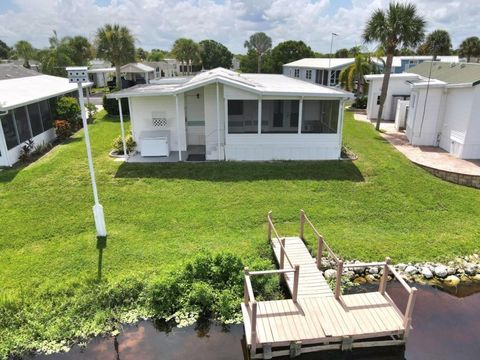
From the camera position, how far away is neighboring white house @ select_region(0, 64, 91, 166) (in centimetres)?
1475

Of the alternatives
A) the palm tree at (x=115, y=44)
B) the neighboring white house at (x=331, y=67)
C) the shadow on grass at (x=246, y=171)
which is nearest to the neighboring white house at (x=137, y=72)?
the palm tree at (x=115, y=44)

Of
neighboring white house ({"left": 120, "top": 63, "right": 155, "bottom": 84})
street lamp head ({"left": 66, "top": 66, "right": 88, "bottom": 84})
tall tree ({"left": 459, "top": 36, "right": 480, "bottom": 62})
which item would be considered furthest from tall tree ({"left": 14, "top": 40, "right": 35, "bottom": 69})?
tall tree ({"left": 459, "top": 36, "right": 480, "bottom": 62})

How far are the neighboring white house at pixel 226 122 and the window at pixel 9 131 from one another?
4.28 metres

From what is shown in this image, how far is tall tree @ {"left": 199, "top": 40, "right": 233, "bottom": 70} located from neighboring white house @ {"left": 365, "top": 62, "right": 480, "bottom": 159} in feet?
225

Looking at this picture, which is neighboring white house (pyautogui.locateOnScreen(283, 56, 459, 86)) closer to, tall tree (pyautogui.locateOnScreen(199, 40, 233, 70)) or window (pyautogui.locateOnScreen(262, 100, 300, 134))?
window (pyautogui.locateOnScreen(262, 100, 300, 134))

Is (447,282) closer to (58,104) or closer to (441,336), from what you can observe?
(441,336)

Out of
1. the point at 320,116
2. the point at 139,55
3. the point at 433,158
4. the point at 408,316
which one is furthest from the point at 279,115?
the point at 139,55

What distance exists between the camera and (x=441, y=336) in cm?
716

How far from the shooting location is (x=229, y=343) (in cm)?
702

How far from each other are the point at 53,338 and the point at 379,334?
6.11 meters

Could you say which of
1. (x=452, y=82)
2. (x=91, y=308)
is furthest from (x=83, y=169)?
(x=452, y=82)

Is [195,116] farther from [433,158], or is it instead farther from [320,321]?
[320,321]

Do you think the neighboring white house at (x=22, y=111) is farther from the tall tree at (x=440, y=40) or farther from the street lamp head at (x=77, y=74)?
the tall tree at (x=440, y=40)

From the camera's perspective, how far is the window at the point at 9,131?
14.6m
